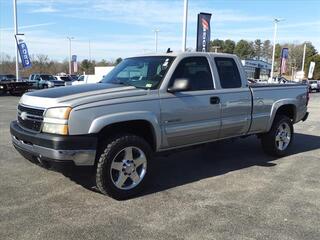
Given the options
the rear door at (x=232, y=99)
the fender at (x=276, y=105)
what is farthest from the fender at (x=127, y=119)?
the fender at (x=276, y=105)

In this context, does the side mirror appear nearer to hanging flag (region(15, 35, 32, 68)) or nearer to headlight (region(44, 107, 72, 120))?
headlight (region(44, 107, 72, 120))

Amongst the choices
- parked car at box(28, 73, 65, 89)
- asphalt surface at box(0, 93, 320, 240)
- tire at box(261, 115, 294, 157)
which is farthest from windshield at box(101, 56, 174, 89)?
parked car at box(28, 73, 65, 89)

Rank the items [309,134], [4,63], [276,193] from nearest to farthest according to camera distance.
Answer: [276,193]
[309,134]
[4,63]

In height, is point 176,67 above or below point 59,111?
above

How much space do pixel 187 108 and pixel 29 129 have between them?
2220 millimetres

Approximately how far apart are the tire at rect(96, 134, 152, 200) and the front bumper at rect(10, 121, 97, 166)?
8.7 inches

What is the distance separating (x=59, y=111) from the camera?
4875mm

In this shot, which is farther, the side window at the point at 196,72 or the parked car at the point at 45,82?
the parked car at the point at 45,82

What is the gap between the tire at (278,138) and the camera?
796 centimetres

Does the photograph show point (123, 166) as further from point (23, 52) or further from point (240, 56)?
point (240, 56)

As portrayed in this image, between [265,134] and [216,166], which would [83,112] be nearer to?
[216,166]

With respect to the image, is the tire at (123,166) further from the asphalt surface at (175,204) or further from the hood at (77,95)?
the hood at (77,95)

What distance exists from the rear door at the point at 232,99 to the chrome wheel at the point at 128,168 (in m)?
1.70

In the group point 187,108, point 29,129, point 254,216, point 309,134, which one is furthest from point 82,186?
point 309,134
